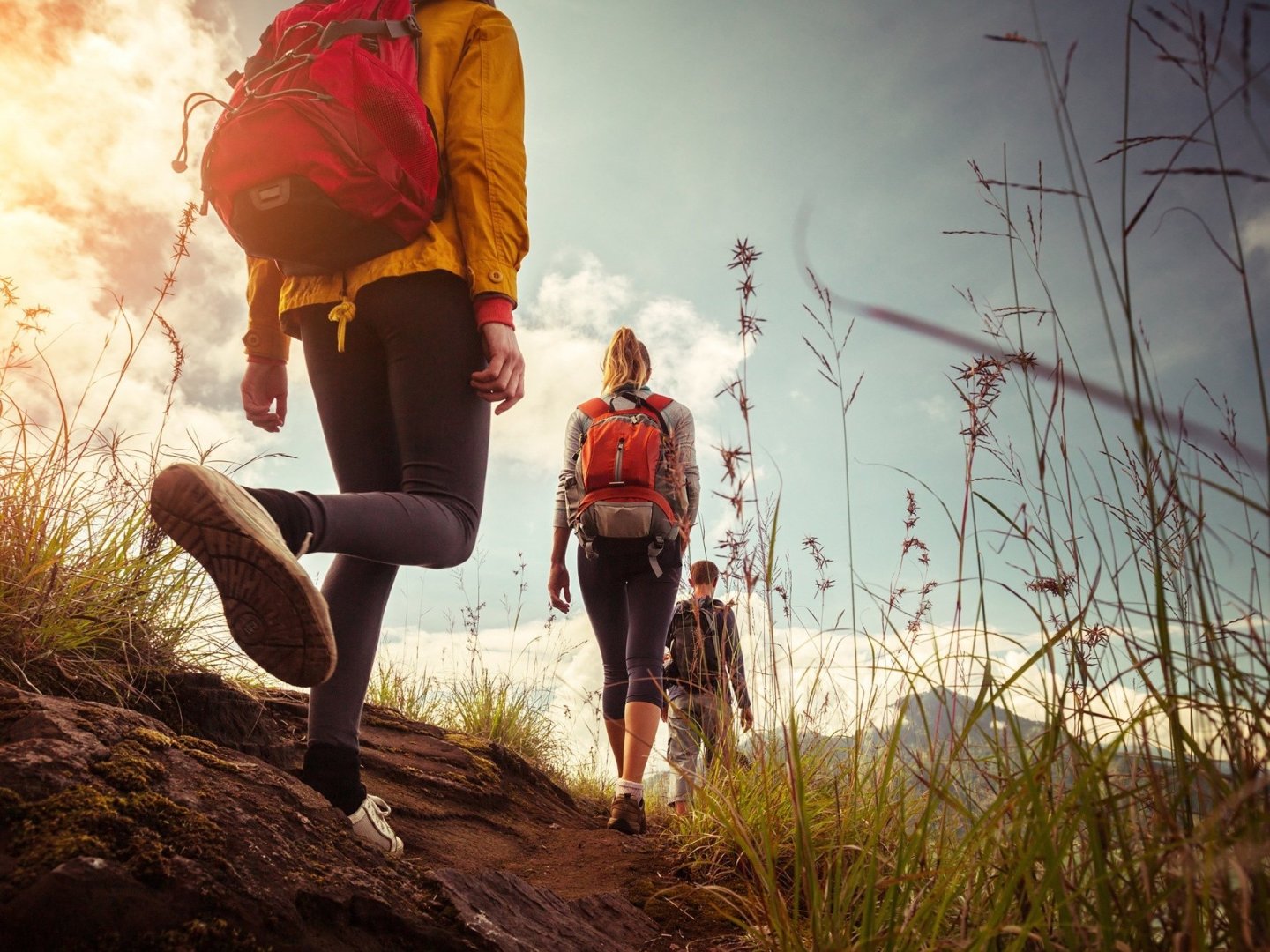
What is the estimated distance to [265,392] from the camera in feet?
7.84

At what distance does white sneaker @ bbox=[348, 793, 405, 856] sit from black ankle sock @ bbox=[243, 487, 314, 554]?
2.41 ft

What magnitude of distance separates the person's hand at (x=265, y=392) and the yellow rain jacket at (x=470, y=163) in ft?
1.02

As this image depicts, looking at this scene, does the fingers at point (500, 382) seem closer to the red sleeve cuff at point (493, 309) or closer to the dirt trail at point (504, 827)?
the red sleeve cuff at point (493, 309)

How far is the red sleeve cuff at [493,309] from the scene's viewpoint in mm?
1880

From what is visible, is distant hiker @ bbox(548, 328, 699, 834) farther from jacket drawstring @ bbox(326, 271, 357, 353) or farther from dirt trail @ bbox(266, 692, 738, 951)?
jacket drawstring @ bbox(326, 271, 357, 353)

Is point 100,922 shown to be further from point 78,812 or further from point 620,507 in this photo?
point 620,507

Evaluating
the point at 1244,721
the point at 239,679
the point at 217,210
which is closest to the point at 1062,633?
the point at 1244,721

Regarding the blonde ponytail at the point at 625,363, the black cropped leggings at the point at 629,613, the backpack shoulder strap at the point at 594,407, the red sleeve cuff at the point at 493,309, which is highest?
the blonde ponytail at the point at 625,363

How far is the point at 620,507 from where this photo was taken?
3.36 metres

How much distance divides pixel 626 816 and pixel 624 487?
1.40m

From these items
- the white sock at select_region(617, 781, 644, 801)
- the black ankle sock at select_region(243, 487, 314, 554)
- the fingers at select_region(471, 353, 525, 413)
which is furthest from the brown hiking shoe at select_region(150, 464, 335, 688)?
the white sock at select_region(617, 781, 644, 801)

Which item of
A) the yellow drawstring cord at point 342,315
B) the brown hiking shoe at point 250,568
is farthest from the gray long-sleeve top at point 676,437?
the brown hiking shoe at point 250,568

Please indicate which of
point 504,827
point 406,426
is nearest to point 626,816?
point 504,827

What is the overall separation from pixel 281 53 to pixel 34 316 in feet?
6.03
